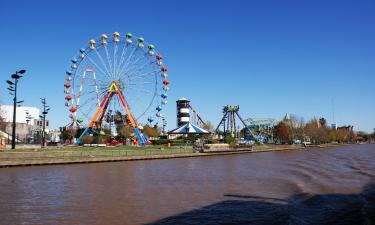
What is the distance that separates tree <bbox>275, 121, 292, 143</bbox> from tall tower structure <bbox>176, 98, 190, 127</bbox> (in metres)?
41.4

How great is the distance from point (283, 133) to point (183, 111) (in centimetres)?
4600

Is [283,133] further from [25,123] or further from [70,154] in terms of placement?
[70,154]

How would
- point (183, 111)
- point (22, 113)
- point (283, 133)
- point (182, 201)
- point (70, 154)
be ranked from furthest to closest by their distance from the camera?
1. point (183, 111)
2. point (283, 133)
3. point (22, 113)
4. point (70, 154)
5. point (182, 201)

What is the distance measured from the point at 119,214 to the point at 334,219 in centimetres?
894

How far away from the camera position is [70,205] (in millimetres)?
19797

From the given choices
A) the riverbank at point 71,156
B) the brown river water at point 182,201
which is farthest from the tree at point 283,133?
the brown river water at point 182,201

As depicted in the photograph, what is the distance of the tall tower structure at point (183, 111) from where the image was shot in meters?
187

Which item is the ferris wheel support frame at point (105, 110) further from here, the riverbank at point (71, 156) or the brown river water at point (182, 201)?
the brown river water at point (182, 201)

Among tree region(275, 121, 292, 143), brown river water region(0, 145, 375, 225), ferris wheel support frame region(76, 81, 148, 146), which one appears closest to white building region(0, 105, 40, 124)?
ferris wheel support frame region(76, 81, 148, 146)

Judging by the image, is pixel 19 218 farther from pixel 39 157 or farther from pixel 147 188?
pixel 39 157

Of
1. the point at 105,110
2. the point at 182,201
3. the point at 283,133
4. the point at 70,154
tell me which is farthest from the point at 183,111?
the point at 182,201

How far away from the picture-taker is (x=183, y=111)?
188 meters

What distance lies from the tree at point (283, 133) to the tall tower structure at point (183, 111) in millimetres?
41412

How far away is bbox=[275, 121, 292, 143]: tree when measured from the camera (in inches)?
7259
